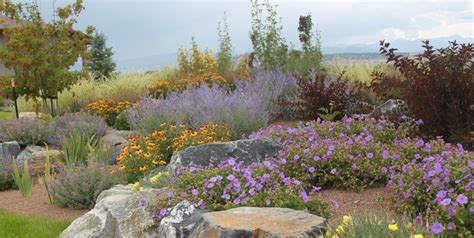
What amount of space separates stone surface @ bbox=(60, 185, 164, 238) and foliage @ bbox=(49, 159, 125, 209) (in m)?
1.41

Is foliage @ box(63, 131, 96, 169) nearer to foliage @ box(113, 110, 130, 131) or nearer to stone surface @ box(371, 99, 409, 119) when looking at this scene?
foliage @ box(113, 110, 130, 131)

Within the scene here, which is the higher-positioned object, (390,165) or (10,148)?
(390,165)

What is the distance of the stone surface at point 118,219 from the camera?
4.96m

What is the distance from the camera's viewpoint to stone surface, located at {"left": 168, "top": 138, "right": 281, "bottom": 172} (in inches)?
250

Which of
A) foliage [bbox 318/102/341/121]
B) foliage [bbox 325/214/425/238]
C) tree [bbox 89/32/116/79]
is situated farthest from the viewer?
tree [bbox 89/32/116/79]

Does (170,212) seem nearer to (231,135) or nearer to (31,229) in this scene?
(31,229)

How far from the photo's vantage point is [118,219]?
5172 millimetres

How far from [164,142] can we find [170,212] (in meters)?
4.13

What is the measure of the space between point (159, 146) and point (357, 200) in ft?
13.6

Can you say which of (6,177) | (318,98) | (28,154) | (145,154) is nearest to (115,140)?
(28,154)

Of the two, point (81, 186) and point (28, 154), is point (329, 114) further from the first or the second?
point (28, 154)

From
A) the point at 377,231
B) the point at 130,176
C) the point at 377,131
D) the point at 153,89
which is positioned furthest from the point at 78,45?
the point at 377,231

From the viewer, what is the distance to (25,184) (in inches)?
329

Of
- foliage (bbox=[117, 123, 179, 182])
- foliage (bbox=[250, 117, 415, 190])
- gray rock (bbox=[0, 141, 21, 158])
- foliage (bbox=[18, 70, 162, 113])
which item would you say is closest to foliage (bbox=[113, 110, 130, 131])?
foliage (bbox=[18, 70, 162, 113])
